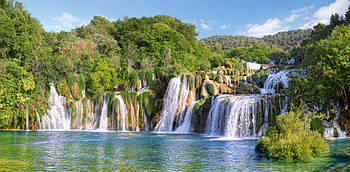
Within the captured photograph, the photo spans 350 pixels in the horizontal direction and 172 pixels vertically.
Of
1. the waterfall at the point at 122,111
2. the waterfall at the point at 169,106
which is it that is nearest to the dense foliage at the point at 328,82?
the waterfall at the point at 169,106

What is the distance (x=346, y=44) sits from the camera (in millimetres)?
24297

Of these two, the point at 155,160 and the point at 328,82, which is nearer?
the point at 155,160

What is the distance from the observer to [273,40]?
514 feet

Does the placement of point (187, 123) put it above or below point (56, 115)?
below

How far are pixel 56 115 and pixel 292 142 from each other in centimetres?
2993

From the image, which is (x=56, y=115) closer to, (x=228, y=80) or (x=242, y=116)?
(x=228, y=80)

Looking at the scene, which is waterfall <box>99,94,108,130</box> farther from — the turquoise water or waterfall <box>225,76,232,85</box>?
the turquoise water

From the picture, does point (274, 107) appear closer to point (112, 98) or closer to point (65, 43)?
point (112, 98)

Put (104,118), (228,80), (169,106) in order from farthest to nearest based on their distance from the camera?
(228,80)
(104,118)
(169,106)

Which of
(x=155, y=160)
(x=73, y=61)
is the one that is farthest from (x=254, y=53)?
(x=155, y=160)

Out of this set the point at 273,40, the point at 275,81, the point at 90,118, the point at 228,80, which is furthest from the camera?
the point at 273,40

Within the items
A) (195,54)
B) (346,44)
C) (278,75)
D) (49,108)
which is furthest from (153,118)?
(195,54)

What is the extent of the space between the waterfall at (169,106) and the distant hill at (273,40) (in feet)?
323

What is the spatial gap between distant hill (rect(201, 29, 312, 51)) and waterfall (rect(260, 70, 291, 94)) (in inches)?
3813
